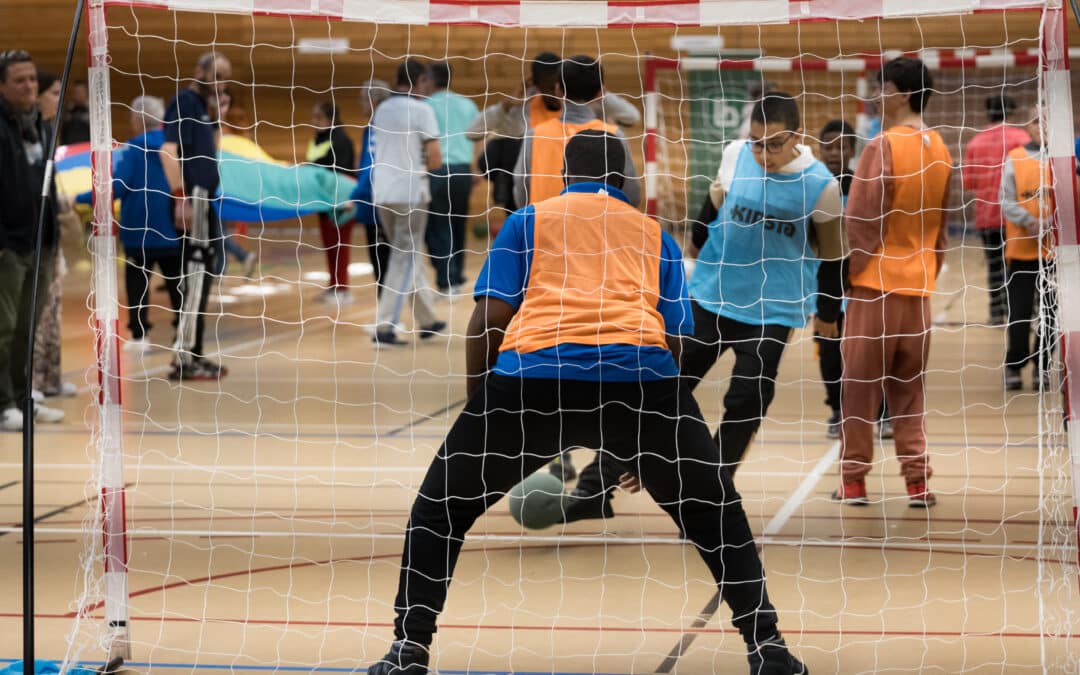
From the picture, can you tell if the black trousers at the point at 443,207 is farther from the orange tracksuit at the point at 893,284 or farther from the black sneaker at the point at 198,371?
the orange tracksuit at the point at 893,284

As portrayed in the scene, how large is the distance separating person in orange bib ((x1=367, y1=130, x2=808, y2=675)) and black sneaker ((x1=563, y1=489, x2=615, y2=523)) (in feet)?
5.62

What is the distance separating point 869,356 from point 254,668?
2.97 m

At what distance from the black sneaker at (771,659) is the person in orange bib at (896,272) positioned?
212 cm

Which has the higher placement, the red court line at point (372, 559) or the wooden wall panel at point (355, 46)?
the wooden wall panel at point (355, 46)

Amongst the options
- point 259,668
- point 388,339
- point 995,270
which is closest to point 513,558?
point 259,668

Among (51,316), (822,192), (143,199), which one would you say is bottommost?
(51,316)

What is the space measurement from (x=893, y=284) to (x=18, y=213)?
4.64m

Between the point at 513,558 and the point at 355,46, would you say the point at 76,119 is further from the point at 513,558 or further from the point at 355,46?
the point at 513,558

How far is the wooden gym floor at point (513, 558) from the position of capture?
12.8 ft

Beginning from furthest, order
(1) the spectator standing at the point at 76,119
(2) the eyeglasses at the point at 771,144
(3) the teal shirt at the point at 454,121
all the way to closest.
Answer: (1) the spectator standing at the point at 76,119 < (3) the teal shirt at the point at 454,121 < (2) the eyeglasses at the point at 771,144

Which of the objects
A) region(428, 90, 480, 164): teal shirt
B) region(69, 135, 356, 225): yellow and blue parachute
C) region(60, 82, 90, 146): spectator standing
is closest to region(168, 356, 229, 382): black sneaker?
region(69, 135, 356, 225): yellow and blue parachute

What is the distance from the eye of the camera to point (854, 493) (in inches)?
226

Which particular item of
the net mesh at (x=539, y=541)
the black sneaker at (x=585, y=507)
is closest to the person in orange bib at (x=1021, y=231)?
the net mesh at (x=539, y=541)

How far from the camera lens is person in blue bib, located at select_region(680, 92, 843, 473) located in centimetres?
500
